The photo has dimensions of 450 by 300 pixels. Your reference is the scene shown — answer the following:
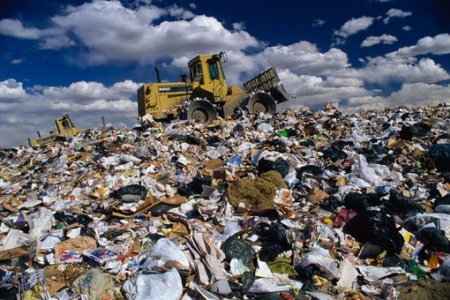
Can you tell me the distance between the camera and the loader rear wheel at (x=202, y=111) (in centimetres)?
1034

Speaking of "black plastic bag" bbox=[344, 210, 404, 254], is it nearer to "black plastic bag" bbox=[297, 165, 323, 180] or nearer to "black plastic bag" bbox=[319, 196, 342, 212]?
"black plastic bag" bbox=[319, 196, 342, 212]

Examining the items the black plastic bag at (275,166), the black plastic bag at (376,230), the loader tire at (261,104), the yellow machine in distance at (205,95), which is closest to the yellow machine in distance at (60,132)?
the yellow machine in distance at (205,95)

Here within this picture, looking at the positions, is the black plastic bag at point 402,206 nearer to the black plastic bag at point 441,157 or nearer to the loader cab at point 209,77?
the black plastic bag at point 441,157

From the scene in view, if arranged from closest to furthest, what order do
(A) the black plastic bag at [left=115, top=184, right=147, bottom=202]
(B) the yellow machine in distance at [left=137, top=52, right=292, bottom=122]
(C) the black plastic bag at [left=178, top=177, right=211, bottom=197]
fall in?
(A) the black plastic bag at [left=115, top=184, right=147, bottom=202]
(C) the black plastic bag at [left=178, top=177, right=211, bottom=197]
(B) the yellow machine in distance at [left=137, top=52, right=292, bottom=122]

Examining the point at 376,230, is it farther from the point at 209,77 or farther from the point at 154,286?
the point at 209,77

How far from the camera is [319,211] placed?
4.09 meters

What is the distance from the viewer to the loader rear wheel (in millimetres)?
10344

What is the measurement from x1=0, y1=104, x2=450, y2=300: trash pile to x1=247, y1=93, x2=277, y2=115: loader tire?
3.97 metres

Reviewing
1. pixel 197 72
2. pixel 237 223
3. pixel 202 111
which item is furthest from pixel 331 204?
pixel 197 72

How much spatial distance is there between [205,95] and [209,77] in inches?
26.4

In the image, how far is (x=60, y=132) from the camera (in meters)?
13.2

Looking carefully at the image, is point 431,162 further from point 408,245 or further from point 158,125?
point 158,125

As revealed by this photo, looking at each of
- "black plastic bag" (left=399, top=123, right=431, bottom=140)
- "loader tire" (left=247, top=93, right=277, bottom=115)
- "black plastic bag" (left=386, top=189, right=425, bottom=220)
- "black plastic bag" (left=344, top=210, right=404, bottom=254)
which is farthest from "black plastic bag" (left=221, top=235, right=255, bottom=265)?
"loader tire" (left=247, top=93, right=277, bottom=115)

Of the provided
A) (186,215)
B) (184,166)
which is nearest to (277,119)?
(184,166)
